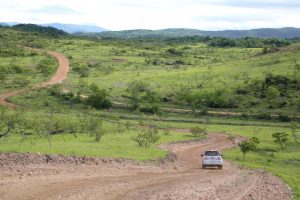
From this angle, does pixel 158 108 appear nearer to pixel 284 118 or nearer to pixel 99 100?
pixel 99 100

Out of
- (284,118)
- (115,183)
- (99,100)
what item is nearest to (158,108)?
(99,100)

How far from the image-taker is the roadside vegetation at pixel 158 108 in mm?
54625

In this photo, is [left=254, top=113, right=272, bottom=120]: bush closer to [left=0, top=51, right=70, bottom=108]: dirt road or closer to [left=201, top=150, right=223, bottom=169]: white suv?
[left=0, top=51, right=70, bottom=108]: dirt road

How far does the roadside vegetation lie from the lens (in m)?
54.6

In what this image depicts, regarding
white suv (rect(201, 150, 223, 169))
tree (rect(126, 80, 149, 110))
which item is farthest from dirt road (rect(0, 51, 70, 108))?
white suv (rect(201, 150, 223, 169))

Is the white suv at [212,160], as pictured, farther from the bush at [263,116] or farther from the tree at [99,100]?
the tree at [99,100]

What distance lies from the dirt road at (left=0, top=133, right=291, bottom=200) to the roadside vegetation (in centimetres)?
212

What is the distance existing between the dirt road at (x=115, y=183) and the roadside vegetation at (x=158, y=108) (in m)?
2.12

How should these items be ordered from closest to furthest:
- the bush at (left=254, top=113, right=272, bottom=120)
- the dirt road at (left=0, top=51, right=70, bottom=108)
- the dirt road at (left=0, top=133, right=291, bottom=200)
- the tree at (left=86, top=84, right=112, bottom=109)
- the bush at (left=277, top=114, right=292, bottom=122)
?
the dirt road at (left=0, top=133, right=291, bottom=200) < the bush at (left=277, top=114, right=292, bottom=122) < the bush at (left=254, top=113, right=272, bottom=120) < the tree at (left=86, top=84, right=112, bottom=109) < the dirt road at (left=0, top=51, right=70, bottom=108)

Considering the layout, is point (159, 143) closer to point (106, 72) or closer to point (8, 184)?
point (8, 184)

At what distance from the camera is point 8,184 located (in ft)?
74.4

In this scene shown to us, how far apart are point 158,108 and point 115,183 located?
Result: 258 feet

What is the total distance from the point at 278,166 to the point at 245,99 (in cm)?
7089

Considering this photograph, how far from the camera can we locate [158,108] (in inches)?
4085
